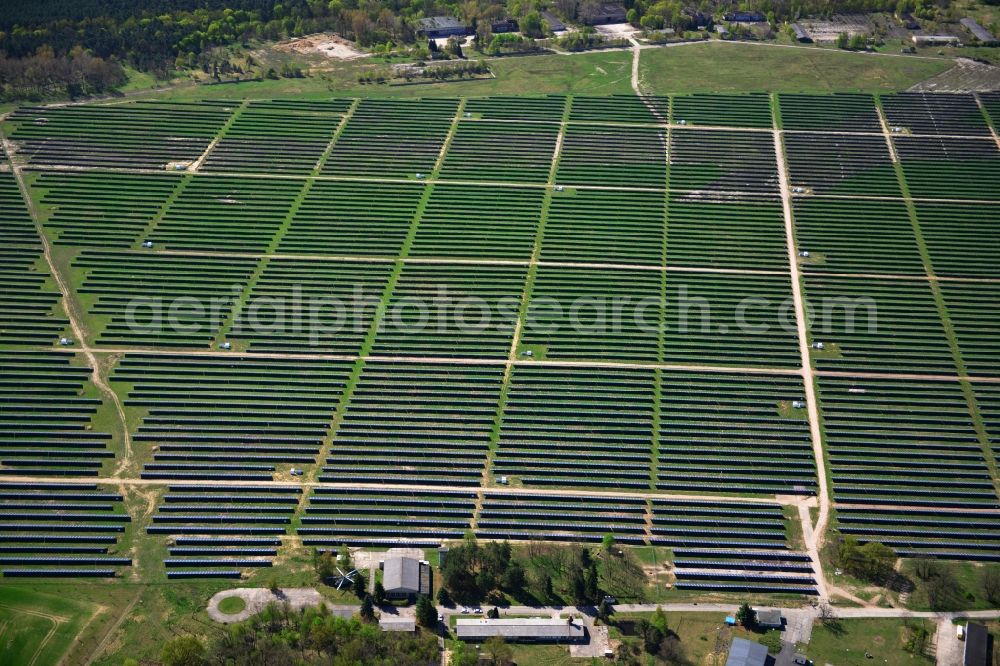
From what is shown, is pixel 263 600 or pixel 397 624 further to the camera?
pixel 263 600

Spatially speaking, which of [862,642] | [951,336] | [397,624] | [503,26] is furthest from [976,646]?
[503,26]

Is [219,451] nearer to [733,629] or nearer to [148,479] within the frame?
[148,479]

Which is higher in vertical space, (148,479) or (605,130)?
(605,130)

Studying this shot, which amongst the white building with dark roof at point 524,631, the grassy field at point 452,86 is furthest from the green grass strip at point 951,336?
the grassy field at point 452,86

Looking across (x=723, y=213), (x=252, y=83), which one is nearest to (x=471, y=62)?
(x=252, y=83)

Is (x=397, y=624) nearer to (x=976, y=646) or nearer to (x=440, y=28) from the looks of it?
(x=976, y=646)

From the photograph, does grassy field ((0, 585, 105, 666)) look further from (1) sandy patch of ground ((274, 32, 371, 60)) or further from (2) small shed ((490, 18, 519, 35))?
(2) small shed ((490, 18, 519, 35))
